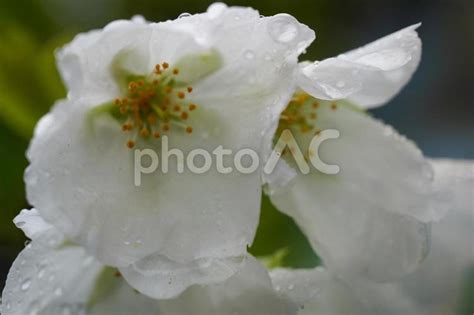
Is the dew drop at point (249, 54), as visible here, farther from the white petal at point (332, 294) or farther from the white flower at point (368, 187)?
the white petal at point (332, 294)

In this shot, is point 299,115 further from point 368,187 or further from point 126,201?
point 126,201

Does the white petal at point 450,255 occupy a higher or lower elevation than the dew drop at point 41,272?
lower

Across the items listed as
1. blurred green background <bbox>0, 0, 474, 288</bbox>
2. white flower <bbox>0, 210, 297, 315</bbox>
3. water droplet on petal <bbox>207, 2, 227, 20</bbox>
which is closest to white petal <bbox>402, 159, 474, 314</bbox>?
blurred green background <bbox>0, 0, 474, 288</bbox>

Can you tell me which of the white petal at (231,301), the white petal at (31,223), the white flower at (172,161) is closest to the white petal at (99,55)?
the white flower at (172,161)

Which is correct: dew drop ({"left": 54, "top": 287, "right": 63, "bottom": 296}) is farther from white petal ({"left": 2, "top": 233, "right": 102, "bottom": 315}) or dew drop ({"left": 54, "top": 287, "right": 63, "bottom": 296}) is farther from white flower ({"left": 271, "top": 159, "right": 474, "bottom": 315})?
white flower ({"left": 271, "top": 159, "right": 474, "bottom": 315})

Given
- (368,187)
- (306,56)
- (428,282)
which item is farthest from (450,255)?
(306,56)
